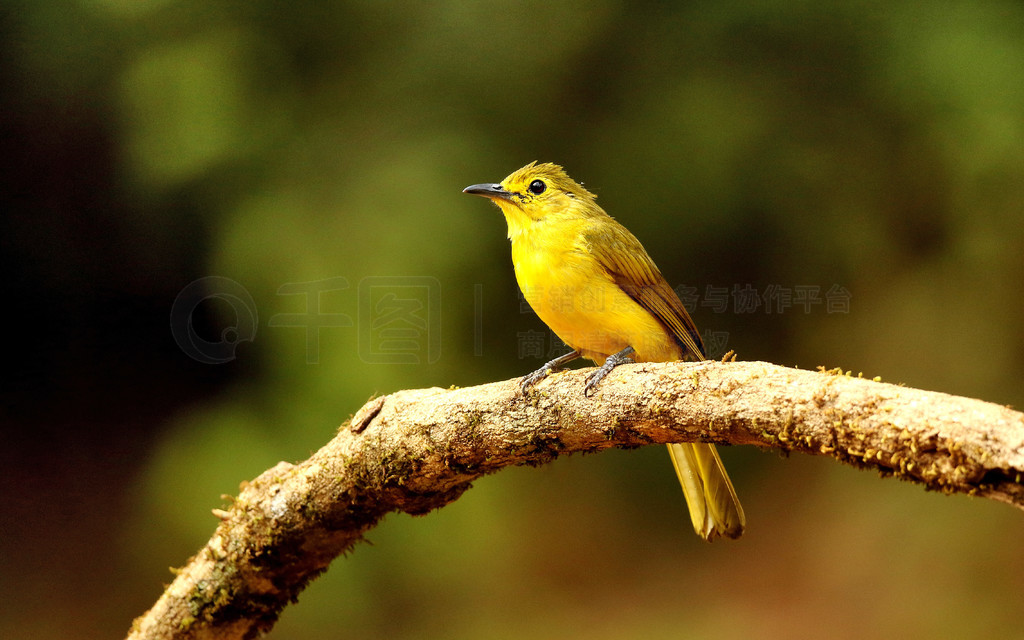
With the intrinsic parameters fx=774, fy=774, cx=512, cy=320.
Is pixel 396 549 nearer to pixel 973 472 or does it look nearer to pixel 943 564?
pixel 943 564

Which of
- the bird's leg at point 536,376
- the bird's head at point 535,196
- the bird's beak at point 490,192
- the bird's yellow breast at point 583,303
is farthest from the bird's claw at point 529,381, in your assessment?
the bird's beak at point 490,192

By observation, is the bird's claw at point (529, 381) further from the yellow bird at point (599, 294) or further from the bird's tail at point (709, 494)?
the bird's tail at point (709, 494)

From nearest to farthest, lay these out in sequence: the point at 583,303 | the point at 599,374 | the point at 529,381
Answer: the point at 599,374 < the point at 529,381 < the point at 583,303

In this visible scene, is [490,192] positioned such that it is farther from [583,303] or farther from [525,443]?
[525,443]

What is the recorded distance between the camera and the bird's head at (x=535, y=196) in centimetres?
271

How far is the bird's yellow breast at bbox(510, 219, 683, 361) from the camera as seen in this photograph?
2400 millimetres

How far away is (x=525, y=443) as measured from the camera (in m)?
2.03

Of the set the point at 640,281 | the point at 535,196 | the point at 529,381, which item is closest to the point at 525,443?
the point at 529,381

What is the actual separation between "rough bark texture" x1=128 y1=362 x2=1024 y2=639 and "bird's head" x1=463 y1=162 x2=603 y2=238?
2.60ft

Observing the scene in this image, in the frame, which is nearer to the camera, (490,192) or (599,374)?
(599,374)

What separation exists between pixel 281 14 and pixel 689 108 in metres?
1.95

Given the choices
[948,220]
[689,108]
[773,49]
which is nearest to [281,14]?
[689,108]

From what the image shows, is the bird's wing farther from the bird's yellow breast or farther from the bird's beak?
the bird's beak

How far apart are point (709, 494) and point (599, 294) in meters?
0.69
